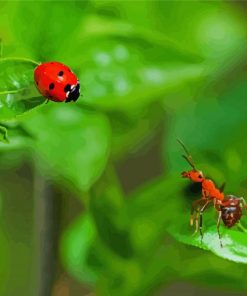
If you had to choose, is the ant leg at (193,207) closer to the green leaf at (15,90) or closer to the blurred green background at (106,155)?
the blurred green background at (106,155)

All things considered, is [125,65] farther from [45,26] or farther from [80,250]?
[80,250]

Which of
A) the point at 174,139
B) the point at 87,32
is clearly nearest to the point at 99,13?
the point at 87,32

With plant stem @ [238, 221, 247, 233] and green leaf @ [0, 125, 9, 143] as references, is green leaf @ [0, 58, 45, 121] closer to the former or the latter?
green leaf @ [0, 125, 9, 143]

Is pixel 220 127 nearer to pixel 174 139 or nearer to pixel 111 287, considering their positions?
pixel 174 139

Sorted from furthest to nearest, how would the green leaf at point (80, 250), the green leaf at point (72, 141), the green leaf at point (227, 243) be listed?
the green leaf at point (80, 250) < the green leaf at point (72, 141) < the green leaf at point (227, 243)

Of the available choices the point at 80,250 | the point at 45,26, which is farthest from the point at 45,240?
the point at 45,26

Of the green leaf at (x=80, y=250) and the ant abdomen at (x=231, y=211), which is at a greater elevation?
the ant abdomen at (x=231, y=211)

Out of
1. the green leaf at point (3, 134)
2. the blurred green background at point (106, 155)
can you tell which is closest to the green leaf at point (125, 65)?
the blurred green background at point (106, 155)
